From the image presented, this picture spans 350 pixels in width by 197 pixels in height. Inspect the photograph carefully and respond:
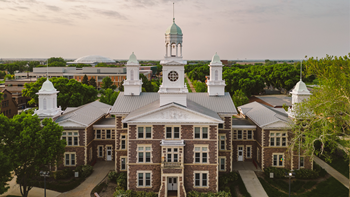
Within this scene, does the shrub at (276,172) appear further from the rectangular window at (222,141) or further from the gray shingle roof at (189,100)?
the gray shingle roof at (189,100)

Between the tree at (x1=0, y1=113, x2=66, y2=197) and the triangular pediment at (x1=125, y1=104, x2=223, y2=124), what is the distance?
8.46m

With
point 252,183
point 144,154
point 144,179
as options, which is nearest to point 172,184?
point 144,179

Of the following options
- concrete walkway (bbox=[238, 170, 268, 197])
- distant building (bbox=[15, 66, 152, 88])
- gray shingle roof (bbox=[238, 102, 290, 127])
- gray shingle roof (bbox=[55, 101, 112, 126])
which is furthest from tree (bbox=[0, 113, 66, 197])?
distant building (bbox=[15, 66, 152, 88])

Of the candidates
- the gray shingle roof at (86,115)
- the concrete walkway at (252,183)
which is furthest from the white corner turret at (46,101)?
the concrete walkway at (252,183)

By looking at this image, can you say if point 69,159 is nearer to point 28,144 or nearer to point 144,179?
point 28,144

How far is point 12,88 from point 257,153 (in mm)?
84729

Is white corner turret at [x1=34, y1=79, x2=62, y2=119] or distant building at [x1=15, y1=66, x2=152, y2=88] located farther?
distant building at [x1=15, y1=66, x2=152, y2=88]

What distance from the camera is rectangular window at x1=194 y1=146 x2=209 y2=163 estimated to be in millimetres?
30609

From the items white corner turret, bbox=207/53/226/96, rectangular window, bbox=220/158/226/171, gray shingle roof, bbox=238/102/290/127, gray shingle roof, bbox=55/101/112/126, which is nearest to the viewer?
rectangular window, bbox=220/158/226/171

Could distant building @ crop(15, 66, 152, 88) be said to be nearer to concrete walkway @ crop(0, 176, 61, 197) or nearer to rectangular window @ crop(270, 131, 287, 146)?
concrete walkway @ crop(0, 176, 61, 197)

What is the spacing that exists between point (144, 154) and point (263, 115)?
65.1 ft

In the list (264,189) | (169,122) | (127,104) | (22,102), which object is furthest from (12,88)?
(264,189)

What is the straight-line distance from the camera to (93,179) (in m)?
33.9

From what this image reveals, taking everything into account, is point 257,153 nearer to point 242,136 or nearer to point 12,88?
point 242,136
